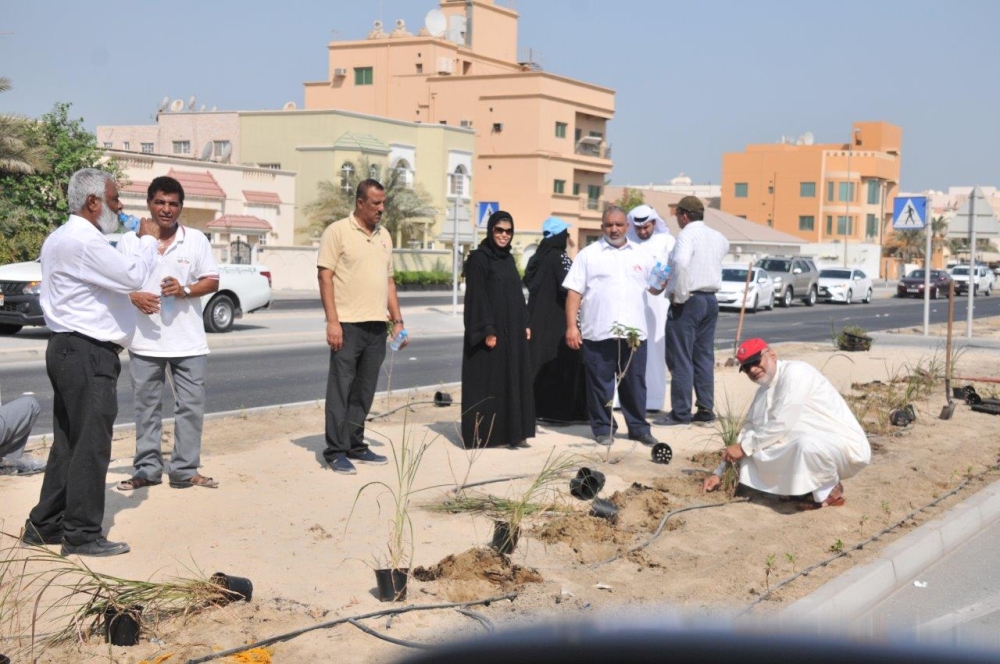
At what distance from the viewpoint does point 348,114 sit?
55156 mm

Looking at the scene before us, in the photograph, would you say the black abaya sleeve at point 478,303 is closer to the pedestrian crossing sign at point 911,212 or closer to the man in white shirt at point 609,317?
the man in white shirt at point 609,317

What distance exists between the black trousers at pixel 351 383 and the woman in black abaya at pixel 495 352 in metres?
1.04

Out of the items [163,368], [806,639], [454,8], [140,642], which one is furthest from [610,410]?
[454,8]

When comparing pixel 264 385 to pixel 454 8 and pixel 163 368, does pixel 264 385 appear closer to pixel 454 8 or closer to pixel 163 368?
pixel 163 368

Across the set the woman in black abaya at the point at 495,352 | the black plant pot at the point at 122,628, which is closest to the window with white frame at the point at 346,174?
the woman in black abaya at the point at 495,352

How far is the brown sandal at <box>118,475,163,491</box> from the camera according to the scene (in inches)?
289

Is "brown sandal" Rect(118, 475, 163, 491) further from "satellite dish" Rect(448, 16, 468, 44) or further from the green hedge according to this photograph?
"satellite dish" Rect(448, 16, 468, 44)

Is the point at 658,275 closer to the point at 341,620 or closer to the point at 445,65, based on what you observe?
the point at 341,620

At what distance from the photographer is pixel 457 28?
259 feet

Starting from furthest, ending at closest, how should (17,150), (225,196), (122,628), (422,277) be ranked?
(422,277), (225,196), (17,150), (122,628)

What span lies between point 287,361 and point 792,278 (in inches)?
1167

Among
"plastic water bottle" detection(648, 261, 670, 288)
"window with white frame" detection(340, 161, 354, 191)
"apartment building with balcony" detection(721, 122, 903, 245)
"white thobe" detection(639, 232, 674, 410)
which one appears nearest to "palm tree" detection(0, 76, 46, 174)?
"window with white frame" detection(340, 161, 354, 191)

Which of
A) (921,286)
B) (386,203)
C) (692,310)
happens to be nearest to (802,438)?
(692,310)

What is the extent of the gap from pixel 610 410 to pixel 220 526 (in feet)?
12.5
